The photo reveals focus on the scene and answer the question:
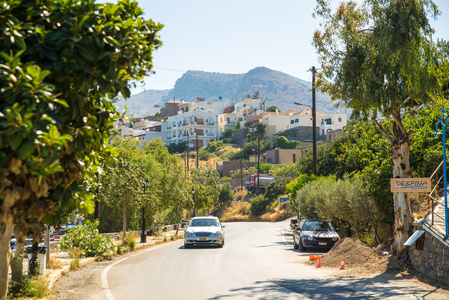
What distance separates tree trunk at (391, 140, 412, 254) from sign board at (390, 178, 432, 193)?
48cm

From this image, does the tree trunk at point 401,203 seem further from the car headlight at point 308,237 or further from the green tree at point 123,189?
the green tree at point 123,189

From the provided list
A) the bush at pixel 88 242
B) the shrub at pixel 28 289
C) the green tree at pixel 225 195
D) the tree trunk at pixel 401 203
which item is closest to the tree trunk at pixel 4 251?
the shrub at pixel 28 289

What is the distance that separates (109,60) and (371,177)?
52.2 feet

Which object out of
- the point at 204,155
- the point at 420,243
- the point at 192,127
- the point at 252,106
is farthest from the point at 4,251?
the point at 252,106

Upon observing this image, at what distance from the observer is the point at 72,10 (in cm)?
482

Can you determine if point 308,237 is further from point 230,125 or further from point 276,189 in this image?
point 230,125

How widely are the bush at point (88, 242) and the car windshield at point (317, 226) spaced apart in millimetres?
9787

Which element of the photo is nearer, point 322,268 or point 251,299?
point 251,299

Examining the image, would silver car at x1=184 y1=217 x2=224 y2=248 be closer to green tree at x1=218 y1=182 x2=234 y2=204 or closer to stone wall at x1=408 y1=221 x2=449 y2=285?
stone wall at x1=408 y1=221 x2=449 y2=285

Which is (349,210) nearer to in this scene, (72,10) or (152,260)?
(152,260)

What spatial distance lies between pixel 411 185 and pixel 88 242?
13.3m

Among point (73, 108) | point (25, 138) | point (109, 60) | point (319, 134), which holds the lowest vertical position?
point (25, 138)

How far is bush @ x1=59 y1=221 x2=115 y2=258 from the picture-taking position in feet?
63.3

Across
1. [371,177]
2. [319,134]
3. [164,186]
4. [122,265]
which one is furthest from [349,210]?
[319,134]
